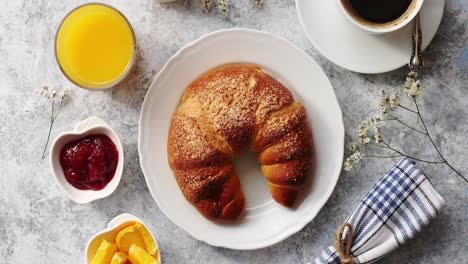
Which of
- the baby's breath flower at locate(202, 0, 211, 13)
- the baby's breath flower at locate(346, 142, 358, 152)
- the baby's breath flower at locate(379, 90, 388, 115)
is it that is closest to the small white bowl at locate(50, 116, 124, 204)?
the baby's breath flower at locate(202, 0, 211, 13)

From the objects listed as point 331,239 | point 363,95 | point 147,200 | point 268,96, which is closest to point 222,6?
point 268,96

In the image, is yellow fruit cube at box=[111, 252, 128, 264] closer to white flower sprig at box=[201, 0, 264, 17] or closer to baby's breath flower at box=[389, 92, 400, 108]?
white flower sprig at box=[201, 0, 264, 17]

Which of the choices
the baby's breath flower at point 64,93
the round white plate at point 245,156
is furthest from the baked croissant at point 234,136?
the baby's breath flower at point 64,93

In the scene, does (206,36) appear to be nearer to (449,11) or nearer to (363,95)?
(363,95)

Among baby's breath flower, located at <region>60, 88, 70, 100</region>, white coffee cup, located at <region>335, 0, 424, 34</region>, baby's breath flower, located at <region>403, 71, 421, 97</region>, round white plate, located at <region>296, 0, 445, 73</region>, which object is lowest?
baby's breath flower, located at <region>60, 88, 70, 100</region>

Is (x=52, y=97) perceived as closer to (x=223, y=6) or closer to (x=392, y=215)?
(x=223, y=6)

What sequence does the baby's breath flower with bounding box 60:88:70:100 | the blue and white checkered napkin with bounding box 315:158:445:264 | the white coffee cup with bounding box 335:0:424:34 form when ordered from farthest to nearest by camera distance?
the baby's breath flower with bounding box 60:88:70:100 < the blue and white checkered napkin with bounding box 315:158:445:264 < the white coffee cup with bounding box 335:0:424:34
